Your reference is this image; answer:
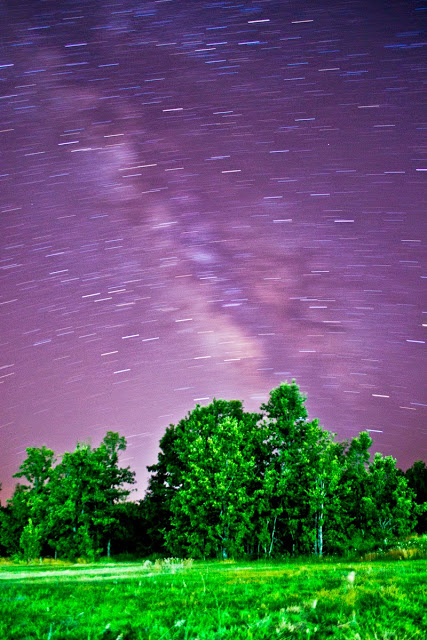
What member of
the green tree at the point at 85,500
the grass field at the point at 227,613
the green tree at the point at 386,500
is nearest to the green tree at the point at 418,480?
the green tree at the point at 386,500

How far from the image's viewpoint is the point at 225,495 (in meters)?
A: 34.5

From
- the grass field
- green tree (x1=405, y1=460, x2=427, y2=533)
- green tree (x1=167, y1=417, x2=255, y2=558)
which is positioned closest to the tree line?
green tree (x1=167, y1=417, x2=255, y2=558)

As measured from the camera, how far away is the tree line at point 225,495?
34250 mm

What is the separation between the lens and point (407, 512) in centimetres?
4984

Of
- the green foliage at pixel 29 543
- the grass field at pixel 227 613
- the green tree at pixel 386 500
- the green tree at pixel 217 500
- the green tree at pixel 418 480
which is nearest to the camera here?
the grass field at pixel 227 613

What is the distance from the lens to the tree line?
112 feet

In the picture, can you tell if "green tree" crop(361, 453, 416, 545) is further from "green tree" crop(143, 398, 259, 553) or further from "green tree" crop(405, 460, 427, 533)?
"green tree" crop(405, 460, 427, 533)

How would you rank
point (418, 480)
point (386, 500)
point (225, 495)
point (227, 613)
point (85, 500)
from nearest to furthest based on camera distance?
point (227, 613) → point (225, 495) → point (85, 500) → point (386, 500) → point (418, 480)

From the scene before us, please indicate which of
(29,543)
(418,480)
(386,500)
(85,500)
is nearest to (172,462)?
(85,500)

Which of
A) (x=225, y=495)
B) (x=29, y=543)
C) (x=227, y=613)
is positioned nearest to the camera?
(x=227, y=613)

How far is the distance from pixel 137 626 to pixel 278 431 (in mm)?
34092

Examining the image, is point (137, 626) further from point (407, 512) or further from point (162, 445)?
point (407, 512)

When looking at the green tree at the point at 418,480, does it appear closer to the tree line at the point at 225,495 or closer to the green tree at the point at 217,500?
the tree line at the point at 225,495

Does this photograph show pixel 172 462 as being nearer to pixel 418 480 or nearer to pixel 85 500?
pixel 85 500
